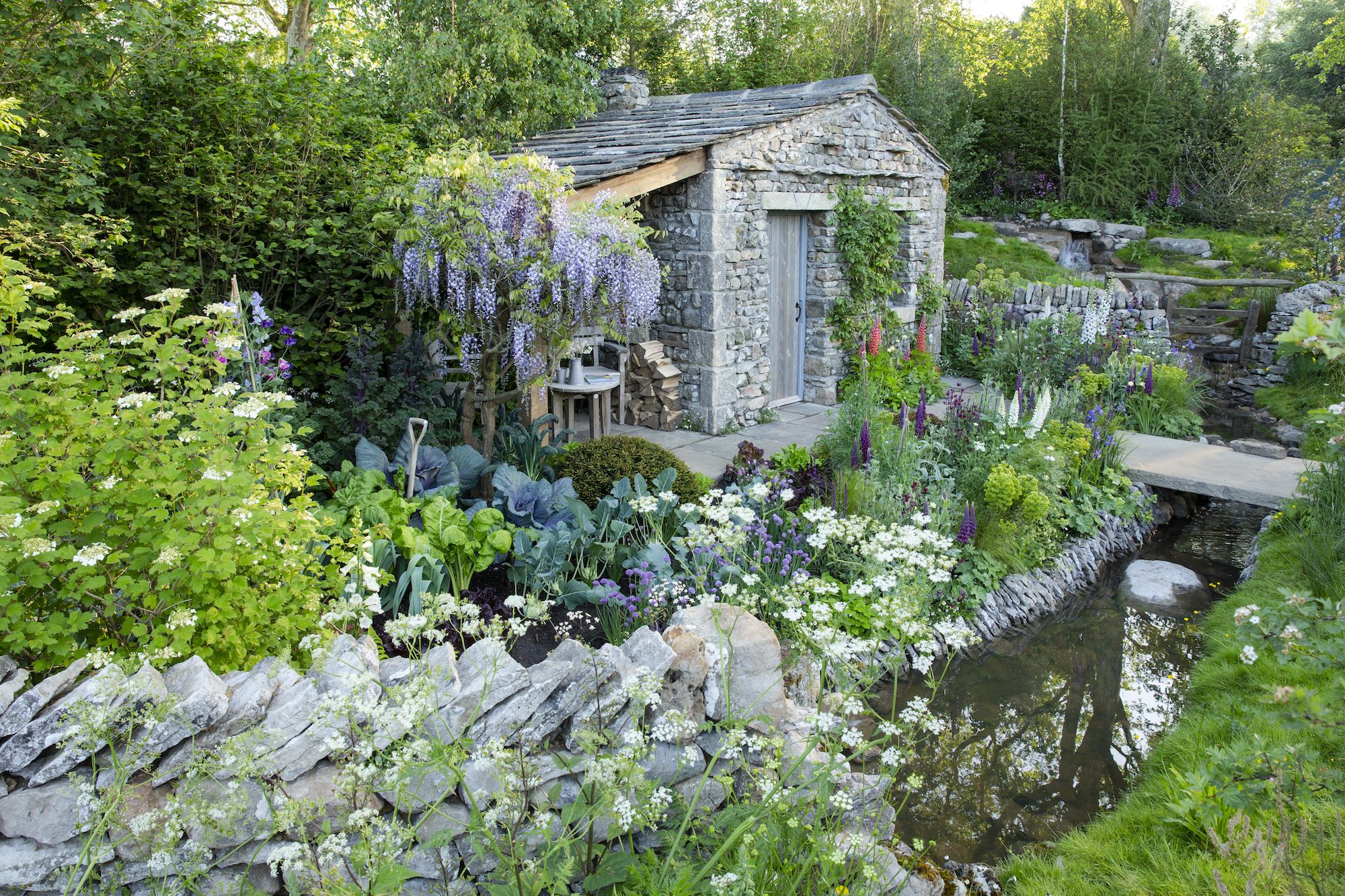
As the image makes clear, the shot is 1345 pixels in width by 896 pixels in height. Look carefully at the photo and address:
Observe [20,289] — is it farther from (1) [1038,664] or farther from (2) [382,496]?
(1) [1038,664]

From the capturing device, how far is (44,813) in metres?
2.32

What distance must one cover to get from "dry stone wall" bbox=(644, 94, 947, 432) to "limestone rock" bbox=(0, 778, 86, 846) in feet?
21.1

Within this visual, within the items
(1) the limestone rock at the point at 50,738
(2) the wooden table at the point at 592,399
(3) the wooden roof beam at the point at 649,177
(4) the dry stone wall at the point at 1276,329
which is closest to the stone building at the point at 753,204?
(3) the wooden roof beam at the point at 649,177

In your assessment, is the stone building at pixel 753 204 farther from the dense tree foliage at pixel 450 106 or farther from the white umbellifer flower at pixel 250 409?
the white umbellifer flower at pixel 250 409

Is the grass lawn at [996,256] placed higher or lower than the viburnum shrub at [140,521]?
higher

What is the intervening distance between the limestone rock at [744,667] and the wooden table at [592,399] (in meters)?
4.42

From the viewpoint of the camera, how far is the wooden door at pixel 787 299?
9.25 m

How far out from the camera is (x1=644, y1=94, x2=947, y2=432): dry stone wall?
320 inches

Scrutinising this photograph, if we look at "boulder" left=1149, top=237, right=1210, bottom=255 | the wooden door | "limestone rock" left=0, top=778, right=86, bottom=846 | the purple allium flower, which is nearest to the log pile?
the wooden door

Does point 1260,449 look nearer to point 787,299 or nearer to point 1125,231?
point 787,299

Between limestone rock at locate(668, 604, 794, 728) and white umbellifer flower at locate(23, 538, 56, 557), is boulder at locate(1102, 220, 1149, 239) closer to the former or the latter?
limestone rock at locate(668, 604, 794, 728)

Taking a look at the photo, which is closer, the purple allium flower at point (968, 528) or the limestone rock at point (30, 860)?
the limestone rock at point (30, 860)

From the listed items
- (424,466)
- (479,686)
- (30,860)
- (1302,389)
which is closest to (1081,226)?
(1302,389)

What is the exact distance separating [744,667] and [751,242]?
6.11 meters
